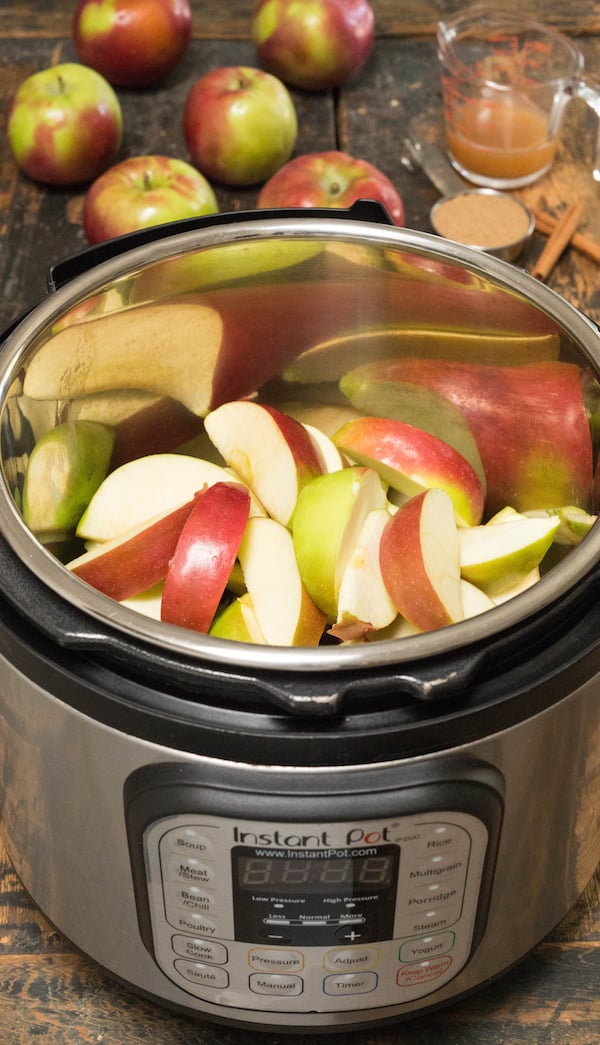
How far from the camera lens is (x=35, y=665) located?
20.1 inches

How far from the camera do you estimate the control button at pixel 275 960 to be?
0.55m

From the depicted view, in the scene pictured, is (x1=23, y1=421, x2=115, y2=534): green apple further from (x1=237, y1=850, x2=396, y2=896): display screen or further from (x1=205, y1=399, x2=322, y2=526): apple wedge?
(x1=237, y1=850, x2=396, y2=896): display screen

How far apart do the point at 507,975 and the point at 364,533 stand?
27 centimetres

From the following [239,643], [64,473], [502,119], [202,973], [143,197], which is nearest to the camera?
[239,643]

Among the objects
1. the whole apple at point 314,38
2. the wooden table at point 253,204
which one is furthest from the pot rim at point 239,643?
the whole apple at point 314,38

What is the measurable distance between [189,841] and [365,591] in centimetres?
18

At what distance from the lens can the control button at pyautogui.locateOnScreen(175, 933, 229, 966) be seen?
555mm

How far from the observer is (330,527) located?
641 millimetres

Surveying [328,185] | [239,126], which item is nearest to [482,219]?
[328,185]

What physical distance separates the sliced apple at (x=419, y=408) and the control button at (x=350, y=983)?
0.34 m

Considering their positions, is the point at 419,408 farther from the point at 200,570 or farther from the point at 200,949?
the point at 200,949

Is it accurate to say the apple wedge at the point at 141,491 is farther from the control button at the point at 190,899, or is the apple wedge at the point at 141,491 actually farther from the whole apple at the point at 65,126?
the whole apple at the point at 65,126

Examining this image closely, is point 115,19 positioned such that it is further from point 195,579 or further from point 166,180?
point 195,579

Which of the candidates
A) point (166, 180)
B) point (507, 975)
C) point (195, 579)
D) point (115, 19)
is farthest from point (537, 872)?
point (115, 19)
